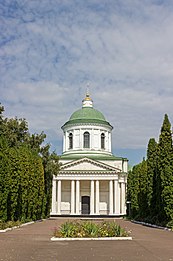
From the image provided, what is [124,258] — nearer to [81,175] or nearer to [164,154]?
[164,154]

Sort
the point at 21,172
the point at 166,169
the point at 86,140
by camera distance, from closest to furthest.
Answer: the point at 166,169
the point at 21,172
the point at 86,140

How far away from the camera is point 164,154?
2566cm

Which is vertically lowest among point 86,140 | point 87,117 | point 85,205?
point 85,205

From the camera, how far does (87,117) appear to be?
63500 mm

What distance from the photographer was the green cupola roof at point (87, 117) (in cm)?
6288

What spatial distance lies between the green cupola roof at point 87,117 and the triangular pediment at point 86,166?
767 cm

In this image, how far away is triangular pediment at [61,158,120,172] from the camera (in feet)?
189

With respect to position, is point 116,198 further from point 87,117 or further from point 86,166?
point 87,117

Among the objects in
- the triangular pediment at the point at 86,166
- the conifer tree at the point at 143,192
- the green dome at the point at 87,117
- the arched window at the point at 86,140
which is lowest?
the conifer tree at the point at 143,192

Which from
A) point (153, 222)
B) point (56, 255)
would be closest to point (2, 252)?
point (56, 255)

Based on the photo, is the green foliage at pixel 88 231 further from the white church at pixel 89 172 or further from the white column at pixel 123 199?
the white column at pixel 123 199

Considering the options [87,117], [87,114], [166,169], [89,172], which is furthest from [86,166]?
[166,169]

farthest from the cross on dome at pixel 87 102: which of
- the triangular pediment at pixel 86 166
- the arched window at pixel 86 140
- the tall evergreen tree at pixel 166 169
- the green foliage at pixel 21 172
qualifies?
the tall evergreen tree at pixel 166 169

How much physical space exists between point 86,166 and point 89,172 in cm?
102
